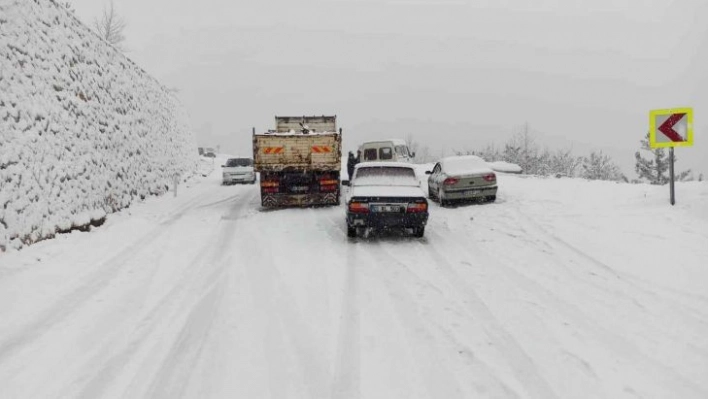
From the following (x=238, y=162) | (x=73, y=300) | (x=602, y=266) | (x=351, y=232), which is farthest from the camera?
(x=238, y=162)

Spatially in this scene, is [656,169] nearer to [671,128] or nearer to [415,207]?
[671,128]

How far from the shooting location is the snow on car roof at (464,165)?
46.8 feet

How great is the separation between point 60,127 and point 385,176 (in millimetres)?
7234

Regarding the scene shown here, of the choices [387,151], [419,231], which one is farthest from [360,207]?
[387,151]

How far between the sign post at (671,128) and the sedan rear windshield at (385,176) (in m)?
5.35

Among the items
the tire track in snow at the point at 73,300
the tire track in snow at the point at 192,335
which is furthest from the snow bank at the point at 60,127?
the tire track in snow at the point at 192,335

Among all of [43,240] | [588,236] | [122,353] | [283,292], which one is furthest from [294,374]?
[588,236]

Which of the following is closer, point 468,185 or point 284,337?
point 284,337

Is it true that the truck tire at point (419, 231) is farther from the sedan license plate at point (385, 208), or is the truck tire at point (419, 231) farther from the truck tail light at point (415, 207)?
the sedan license plate at point (385, 208)

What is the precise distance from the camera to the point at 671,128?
10023mm

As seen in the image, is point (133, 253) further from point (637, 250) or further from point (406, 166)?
point (637, 250)

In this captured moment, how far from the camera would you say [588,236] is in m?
9.21

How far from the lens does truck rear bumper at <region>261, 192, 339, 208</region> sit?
547 inches

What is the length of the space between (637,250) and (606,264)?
3.30 feet
